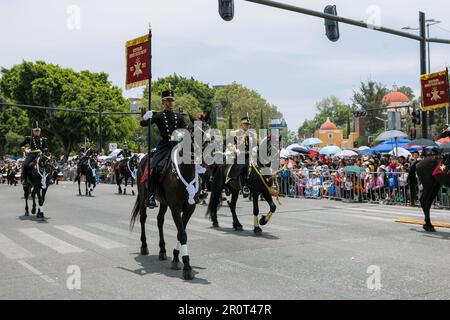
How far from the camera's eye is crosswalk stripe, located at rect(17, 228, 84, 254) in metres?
9.21

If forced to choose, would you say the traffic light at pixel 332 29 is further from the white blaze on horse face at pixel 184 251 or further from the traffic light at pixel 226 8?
the white blaze on horse face at pixel 184 251

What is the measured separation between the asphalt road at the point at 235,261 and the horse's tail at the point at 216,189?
1.59 feet

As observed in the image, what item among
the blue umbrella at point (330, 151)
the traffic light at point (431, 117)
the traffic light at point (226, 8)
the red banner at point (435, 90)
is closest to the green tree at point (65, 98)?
the blue umbrella at point (330, 151)

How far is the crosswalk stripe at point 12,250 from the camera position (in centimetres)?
864

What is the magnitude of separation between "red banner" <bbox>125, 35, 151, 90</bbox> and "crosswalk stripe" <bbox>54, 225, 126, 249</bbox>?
3231 millimetres

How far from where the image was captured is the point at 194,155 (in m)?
7.46

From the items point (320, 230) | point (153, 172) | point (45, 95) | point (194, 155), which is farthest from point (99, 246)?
point (45, 95)

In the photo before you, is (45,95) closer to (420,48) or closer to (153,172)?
(420,48)

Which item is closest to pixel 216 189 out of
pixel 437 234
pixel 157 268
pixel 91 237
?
pixel 91 237

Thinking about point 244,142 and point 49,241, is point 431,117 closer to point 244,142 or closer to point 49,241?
point 244,142

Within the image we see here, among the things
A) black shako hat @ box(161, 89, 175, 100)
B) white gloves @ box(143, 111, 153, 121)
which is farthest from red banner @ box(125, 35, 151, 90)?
white gloves @ box(143, 111, 153, 121)

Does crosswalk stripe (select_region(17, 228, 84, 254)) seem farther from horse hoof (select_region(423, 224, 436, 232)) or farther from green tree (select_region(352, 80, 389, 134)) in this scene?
green tree (select_region(352, 80, 389, 134))

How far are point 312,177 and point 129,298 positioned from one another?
1653 centimetres

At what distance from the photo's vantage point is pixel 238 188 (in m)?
12.1
